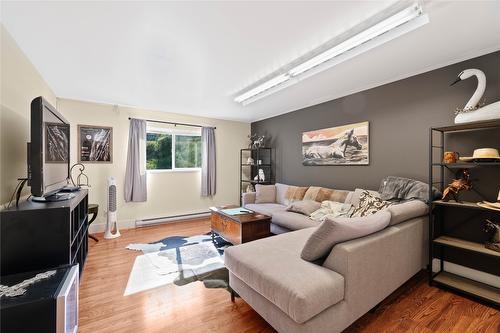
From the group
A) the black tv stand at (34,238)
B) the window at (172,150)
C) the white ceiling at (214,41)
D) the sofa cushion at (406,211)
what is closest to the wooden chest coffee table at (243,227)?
the sofa cushion at (406,211)

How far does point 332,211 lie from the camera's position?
9.85 feet

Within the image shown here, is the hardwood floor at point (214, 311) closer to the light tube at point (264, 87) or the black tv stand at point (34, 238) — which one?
the black tv stand at point (34, 238)

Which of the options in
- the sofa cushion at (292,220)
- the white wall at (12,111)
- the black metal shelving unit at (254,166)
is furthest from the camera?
the black metal shelving unit at (254,166)

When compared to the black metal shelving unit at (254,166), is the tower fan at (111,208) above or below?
below

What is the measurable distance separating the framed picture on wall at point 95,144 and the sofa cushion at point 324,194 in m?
3.57

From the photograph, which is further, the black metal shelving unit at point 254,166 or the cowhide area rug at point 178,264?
the black metal shelving unit at point 254,166

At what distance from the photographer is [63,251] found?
1.61 metres

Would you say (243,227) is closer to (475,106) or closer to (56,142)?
(56,142)

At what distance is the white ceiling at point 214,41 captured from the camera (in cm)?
163

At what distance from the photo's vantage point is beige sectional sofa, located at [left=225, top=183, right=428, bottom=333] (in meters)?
1.33

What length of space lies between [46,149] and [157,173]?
277 cm

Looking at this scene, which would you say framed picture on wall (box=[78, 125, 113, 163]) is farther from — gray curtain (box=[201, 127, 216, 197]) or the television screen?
gray curtain (box=[201, 127, 216, 197])

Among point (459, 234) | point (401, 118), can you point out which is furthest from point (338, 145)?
point (459, 234)

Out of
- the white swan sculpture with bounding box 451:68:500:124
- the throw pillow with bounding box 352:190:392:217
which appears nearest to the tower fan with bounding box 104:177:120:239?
the throw pillow with bounding box 352:190:392:217
